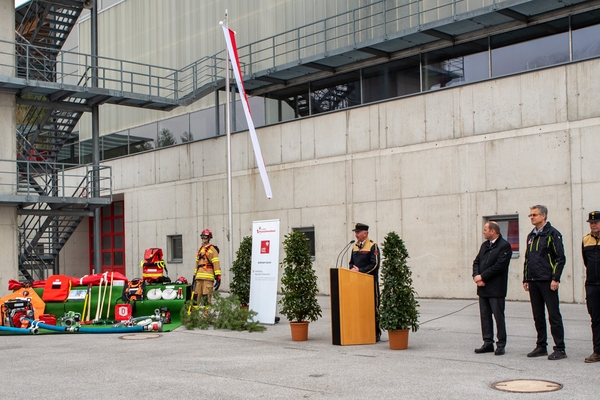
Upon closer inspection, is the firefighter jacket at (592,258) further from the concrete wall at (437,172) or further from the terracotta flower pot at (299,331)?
the concrete wall at (437,172)

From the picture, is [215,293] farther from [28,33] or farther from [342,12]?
[28,33]

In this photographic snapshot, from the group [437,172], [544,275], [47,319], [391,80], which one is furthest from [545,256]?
[391,80]

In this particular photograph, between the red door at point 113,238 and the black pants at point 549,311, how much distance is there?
2424 centimetres

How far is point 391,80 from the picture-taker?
2017 centimetres

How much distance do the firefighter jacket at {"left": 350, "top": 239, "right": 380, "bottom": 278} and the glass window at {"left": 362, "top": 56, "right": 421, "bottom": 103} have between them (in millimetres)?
9117

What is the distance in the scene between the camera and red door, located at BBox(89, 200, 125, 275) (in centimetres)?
3177

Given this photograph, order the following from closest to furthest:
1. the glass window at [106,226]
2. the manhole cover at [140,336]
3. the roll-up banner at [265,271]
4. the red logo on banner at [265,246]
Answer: the manhole cover at [140,336] < the roll-up banner at [265,271] < the red logo on banner at [265,246] < the glass window at [106,226]

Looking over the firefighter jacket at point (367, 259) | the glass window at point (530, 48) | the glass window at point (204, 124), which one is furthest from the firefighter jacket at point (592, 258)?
the glass window at point (204, 124)

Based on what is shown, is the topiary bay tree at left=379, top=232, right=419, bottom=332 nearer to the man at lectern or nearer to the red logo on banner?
the man at lectern

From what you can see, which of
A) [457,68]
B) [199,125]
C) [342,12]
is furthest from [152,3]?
[457,68]

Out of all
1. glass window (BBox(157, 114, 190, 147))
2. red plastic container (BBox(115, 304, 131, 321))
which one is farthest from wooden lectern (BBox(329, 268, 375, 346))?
glass window (BBox(157, 114, 190, 147))

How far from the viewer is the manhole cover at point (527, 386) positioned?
721 centimetres

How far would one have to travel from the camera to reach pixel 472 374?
818cm

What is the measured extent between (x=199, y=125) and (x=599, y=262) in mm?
19361
